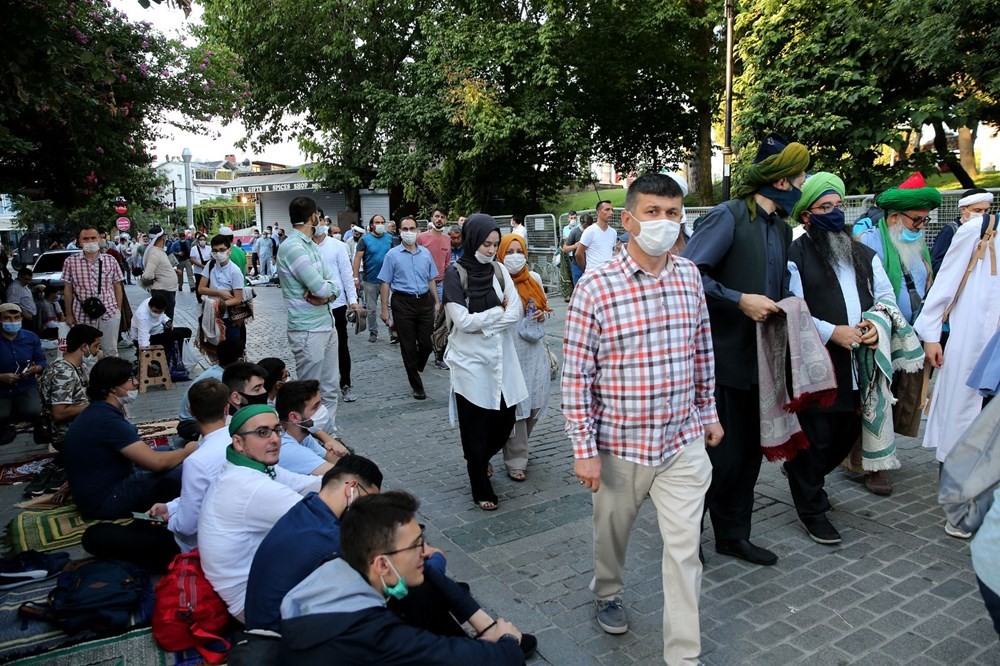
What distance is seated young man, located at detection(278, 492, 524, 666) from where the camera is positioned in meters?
2.34

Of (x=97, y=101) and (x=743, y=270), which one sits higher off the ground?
(x=97, y=101)

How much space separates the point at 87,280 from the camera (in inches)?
378

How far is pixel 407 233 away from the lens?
9664 mm

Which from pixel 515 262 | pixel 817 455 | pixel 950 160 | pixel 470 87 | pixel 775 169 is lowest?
pixel 817 455

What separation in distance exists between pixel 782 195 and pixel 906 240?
226cm

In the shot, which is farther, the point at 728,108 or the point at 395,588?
the point at 728,108

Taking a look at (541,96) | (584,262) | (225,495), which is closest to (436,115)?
(541,96)

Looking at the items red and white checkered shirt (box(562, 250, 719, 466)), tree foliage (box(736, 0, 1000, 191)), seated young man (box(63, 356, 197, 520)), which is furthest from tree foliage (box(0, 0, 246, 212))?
tree foliage (box(736, 0, 1000, 191))

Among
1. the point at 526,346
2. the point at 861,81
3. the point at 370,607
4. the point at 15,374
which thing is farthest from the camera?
the point at 861,81

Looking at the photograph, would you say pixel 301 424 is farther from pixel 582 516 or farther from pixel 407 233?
pixel 407 233

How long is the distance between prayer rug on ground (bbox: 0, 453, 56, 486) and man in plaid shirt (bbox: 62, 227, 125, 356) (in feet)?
9.84

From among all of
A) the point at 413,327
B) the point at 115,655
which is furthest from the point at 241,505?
the point at 413,327

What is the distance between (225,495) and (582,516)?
2.41 m

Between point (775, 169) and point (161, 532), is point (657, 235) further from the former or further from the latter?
point (161, 532)
